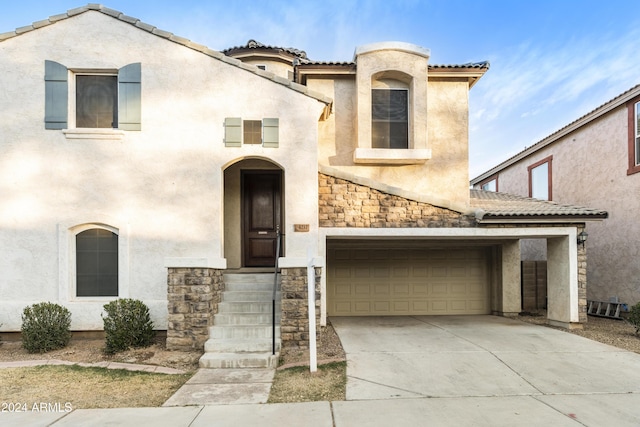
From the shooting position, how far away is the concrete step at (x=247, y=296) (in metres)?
7.71

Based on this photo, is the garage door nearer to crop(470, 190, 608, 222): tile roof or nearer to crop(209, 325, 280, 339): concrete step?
crop(470, 190, 608, 222): tile roof

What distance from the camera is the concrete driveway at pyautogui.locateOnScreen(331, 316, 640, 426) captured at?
14.6 feet

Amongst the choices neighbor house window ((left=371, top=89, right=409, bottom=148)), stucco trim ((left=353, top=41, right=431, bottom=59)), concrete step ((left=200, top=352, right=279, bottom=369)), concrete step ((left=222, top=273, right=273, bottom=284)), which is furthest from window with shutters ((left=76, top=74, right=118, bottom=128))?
neighbor house window ((left=371, top=89, right=409, bottom=148))

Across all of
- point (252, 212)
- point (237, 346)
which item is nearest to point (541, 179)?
point (252, 212)

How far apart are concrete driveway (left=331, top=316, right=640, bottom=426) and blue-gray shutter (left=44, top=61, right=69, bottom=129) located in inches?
276

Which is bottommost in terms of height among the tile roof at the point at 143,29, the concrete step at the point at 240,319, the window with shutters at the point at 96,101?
the concrete step at the point at 240,319

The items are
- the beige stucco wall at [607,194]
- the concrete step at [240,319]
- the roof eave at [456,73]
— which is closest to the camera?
the concrete step at [240,319]

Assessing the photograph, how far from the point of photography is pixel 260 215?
9.88 metres

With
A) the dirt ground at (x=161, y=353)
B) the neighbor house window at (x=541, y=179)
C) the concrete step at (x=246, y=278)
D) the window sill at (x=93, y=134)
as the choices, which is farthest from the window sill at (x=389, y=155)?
the neighbor house window at (x=541, y=179)

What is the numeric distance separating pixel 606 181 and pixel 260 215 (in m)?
10.1

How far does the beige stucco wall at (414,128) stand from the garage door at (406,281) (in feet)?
6.63

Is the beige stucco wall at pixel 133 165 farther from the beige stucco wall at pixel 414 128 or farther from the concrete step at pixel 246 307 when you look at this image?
the beige stucco wall at pixel 414 128

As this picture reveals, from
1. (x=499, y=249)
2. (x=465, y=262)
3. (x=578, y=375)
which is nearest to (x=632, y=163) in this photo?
(x=499, y=249)

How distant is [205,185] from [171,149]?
0.98 meters
